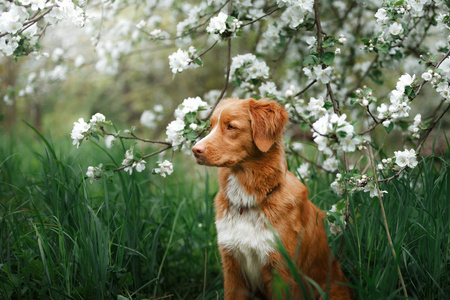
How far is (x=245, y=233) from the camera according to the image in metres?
2.32

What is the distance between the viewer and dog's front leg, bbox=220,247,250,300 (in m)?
2.41

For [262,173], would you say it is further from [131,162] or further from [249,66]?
[249,66]

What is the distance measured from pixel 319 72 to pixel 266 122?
18.8 inches

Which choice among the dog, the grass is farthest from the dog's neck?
the grass

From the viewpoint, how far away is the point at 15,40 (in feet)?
8.34

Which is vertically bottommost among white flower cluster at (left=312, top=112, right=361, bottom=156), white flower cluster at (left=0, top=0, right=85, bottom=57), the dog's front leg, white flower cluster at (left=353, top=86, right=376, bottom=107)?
the dog's front leg

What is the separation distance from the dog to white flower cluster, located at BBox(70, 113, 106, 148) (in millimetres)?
701

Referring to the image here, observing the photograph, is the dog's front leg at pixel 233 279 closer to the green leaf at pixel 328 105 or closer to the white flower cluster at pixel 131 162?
the white flower cluster at pixel 131 162

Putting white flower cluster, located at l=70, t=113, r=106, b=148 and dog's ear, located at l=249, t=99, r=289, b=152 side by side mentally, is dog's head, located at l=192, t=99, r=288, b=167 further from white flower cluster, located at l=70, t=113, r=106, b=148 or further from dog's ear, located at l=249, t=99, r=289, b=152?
white flower cluster, located at l=70, t=113, r=106, b=148

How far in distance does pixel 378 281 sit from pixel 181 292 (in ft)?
5.03

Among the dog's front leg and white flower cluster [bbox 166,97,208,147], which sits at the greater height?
white flower cluster [bbox 166,97,208,147]

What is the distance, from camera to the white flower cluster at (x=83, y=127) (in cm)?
241

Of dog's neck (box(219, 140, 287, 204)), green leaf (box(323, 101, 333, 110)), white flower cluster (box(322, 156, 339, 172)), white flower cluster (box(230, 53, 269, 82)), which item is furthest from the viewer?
white flower cluster (box(322, 156, 339, 172))

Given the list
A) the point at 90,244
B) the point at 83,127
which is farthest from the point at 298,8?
the point at 90,244
